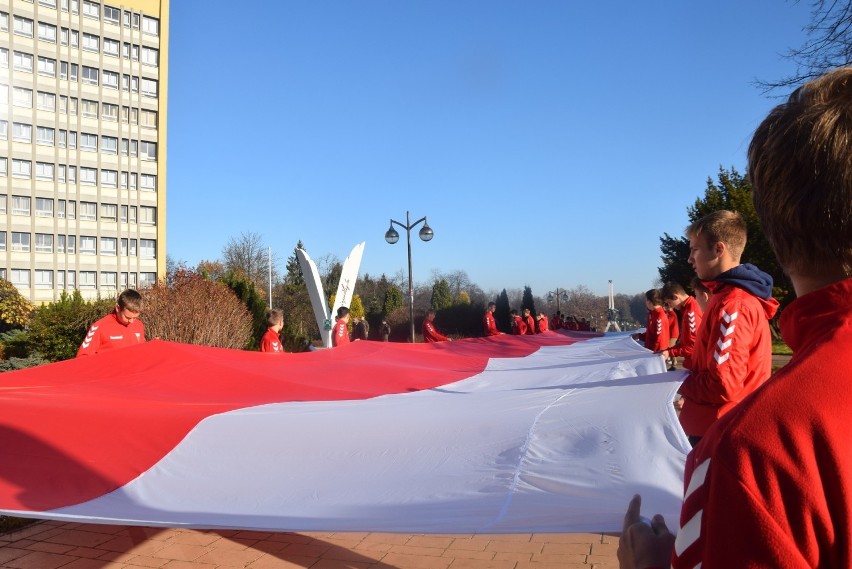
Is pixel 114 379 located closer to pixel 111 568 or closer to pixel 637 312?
pixel 111 568

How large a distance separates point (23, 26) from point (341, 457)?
63.5m

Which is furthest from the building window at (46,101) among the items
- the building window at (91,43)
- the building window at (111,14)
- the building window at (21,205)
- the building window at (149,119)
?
the building window at (111,14)

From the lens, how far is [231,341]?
50.3 ft

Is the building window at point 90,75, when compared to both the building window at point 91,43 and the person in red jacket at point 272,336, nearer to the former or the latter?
the building window at point 91,43

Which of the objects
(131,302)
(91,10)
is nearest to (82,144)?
(91,10)

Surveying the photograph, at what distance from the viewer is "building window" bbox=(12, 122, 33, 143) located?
54438 mm

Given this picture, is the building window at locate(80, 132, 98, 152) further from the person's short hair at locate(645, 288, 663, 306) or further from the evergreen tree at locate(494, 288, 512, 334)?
the person's short hair at locate(645, 288, 663, 306)

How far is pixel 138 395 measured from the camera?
15.6 ft

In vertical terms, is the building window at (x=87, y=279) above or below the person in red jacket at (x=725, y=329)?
above

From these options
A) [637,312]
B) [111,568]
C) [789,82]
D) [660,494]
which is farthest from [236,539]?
[637,312]

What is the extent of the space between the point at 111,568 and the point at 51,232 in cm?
5961

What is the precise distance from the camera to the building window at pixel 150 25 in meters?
59.3

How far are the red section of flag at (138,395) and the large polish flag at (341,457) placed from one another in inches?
0.5

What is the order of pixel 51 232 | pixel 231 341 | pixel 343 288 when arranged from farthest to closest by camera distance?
1. pixel 51 232
2. pixel 343 288
3. pixel 231 341
